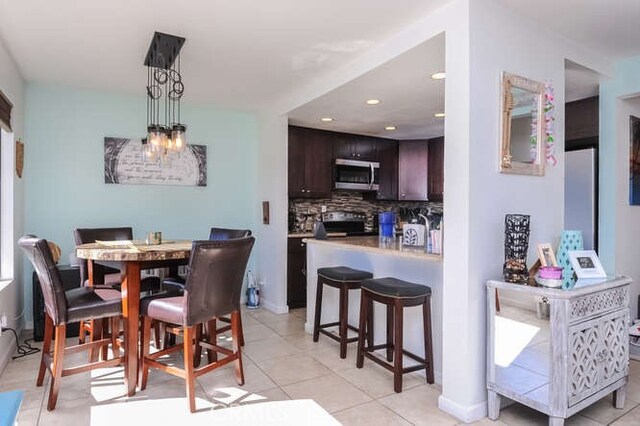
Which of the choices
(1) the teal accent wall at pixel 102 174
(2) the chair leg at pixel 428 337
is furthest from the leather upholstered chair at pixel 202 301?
(1) the teal accent wall at pixel 102 174

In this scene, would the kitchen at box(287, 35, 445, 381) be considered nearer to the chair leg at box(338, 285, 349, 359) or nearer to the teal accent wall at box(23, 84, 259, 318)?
the chair leg at box(338, 285, 349, 359)

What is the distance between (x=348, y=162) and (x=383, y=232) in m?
1.89

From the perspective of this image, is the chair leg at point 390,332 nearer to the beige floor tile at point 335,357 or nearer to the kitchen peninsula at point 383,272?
the kitchen peninsula at point 383,272

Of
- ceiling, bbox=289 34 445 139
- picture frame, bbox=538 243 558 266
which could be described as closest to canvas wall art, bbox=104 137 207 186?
ceiling, bbox=289 34 445 139

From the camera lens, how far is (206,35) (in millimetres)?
2717

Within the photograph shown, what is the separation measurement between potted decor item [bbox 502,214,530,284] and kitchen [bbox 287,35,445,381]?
38cm

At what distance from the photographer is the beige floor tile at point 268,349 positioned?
3.19 metres

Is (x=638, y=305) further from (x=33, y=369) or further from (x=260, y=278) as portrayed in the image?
(x=33, y=369)

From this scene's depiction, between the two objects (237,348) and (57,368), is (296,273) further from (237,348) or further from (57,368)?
(57,368)

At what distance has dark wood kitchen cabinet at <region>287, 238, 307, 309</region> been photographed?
468 centimetres

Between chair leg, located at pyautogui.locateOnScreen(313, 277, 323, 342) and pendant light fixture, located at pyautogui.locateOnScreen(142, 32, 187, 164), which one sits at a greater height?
pendant light fixture, located at pyautogui.locateOnScreen(142, 32, 187, 164)

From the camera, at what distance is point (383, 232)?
3686 mm

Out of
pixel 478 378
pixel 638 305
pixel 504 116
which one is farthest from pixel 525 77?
pixel 638 305

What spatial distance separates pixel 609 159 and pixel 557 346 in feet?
6.72
